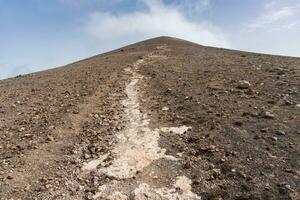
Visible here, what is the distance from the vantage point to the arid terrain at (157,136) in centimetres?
1243

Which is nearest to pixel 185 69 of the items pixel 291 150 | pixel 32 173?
pixel 291 150

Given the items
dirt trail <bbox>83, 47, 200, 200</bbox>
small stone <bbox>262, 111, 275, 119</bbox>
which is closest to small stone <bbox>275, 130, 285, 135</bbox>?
small stone <bbox>262, 111, 275, 119</bbox>

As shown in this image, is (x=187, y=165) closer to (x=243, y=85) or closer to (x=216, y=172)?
(x=216, y=172)

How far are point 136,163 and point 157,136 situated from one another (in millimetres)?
1983

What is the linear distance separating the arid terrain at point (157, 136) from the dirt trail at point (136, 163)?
3 cm

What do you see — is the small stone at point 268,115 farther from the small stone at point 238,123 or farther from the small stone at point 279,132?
the small stone at point 279,132

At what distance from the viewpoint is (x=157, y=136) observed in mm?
15445

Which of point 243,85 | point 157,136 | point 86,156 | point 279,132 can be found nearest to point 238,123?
point 279,132

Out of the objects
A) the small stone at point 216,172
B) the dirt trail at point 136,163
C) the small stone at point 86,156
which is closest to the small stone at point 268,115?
the dirt trail at point 136,163

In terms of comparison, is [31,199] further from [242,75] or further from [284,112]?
[242,75]

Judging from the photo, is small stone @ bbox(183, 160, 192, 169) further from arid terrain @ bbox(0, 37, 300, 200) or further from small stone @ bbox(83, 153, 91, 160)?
small stone @ bbox(83, 153, 91, 160)

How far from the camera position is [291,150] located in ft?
44.5

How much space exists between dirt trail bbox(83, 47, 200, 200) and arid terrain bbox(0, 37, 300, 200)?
0.03m

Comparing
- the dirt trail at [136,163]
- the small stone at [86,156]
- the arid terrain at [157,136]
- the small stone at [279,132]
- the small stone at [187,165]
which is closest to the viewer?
the dirt trail at [136,163]
